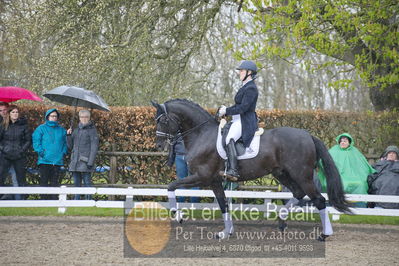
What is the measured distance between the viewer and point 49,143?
9.62 metres

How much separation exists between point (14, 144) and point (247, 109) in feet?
16.2

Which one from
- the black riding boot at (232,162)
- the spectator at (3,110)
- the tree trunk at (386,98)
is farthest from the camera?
the tree trunk at (386,98)

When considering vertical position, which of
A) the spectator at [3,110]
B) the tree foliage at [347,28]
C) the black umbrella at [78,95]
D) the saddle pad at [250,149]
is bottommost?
the saddle pad at [250,149]

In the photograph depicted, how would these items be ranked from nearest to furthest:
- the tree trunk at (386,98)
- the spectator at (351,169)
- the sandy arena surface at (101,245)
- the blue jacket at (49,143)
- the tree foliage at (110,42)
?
the sandy arena surface at (101,245) < the spectator at (351,169) < the blue jacket at (49,143) < the tree foliage at (110,42) < the tree trunk at (386,98)

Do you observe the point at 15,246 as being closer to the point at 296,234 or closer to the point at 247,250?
the point at 247,250

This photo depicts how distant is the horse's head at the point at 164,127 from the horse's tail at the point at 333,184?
2.23m

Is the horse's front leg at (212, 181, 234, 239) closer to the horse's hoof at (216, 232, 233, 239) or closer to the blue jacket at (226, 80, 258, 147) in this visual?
the horse's hoof at (216, 232, 233, 239)

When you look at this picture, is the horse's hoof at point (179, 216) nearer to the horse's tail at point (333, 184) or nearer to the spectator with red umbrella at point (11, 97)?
the horse's tail at point (333, 184)

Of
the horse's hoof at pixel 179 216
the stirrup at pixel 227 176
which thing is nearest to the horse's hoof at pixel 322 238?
the stirrup at pixel 227 176

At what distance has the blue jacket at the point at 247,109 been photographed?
721cm

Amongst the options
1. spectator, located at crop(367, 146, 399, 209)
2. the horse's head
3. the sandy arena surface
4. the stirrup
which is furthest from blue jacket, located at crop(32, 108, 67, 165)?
spectator, located at crop(367, 146, 399, 209)

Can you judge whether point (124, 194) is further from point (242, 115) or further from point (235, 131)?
point (242, 115)

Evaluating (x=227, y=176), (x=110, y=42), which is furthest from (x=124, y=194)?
(x=110, y=42)

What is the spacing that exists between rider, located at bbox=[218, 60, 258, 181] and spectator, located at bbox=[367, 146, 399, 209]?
10.3 ft
